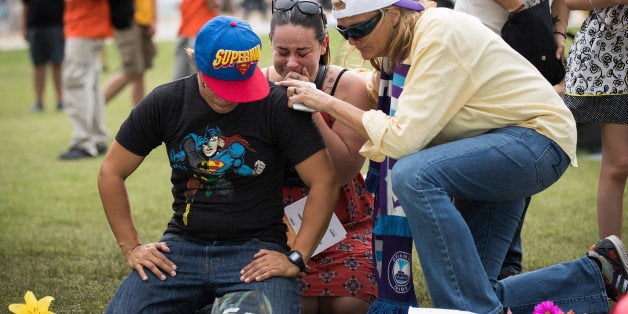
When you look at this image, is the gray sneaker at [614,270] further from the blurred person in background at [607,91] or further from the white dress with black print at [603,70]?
the white dress with black print at [603,70]

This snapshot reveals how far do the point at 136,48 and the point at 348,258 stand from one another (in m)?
5.52

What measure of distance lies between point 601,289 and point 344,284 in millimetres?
1024

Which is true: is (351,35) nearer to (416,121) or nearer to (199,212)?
(416,121)

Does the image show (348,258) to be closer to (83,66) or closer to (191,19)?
(83,66)

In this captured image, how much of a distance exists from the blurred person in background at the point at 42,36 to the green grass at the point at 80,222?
2.27m

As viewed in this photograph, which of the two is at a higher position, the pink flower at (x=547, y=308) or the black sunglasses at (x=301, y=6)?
the black sunglasses at (x=301, y=6)

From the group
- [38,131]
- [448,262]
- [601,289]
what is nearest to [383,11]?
[448,262]

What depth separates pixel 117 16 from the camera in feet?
27.0

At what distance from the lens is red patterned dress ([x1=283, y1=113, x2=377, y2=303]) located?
367cm

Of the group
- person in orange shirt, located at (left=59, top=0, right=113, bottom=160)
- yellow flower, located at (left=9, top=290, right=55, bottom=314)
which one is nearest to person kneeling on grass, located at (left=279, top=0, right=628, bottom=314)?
Result: yellow flower, located at (left=9, top=290, right=55, bottom=314)

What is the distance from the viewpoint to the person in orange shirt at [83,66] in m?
7.95

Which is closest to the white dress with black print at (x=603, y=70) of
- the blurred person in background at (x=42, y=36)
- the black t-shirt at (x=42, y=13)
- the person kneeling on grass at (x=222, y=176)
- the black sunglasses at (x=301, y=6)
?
the black sunglasses at (x=301, y=6)

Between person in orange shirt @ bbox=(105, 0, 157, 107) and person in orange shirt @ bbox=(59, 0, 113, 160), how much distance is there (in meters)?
0.35

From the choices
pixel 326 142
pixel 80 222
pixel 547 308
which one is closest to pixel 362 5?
pixel 326 142
